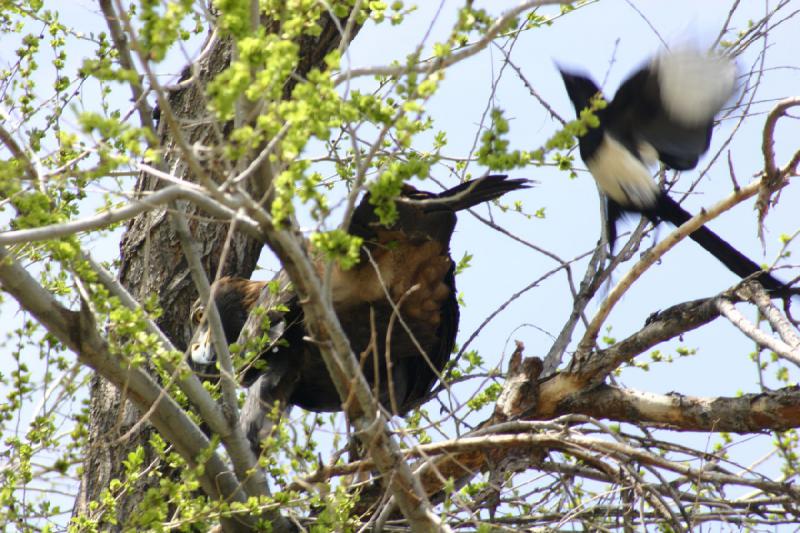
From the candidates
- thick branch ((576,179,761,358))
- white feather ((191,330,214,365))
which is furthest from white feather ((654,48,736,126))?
white feather ((191,330,214,365))

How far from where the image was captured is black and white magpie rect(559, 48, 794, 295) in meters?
4.14

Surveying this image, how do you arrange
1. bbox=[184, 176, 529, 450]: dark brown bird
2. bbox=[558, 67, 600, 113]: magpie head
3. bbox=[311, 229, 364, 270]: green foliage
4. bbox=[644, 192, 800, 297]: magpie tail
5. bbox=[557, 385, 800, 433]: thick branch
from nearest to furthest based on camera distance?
1. bbox=[311, 229, 364, 270]: green foliage
2. bbox=[557, 385, 800, 433]: thick branch
3. bbox=[184, 176, 529, 450]: dark brown bird
4. bbox=[644, 192, 800, 297]: magpie tail
5. bbox=[558, 67, 600, 113]: magpie head

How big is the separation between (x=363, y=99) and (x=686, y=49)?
7.35ft

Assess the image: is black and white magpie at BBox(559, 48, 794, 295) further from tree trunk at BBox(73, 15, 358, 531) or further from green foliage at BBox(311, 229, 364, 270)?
green foliage at BBox(311, 229, 364, 270)

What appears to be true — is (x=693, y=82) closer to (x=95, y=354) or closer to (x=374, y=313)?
(x=374, y=313)

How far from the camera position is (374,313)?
4.02 metres

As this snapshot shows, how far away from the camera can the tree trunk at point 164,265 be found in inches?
159

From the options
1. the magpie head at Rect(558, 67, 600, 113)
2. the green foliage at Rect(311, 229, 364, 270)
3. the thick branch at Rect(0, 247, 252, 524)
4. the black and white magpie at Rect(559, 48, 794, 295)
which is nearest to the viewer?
the green foliage at Rect(311, 229, 364, 270)

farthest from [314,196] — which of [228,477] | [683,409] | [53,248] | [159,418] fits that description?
[683,409]

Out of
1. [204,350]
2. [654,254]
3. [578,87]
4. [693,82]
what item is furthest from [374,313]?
[693,82]

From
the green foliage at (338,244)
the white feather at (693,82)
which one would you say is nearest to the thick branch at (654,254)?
the white feather at (693,82)

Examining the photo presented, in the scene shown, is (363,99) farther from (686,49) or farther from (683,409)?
(686,49)

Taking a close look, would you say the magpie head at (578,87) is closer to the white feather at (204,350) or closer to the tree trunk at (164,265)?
the tree trunk at (164,265)

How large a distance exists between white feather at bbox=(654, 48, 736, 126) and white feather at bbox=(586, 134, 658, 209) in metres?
0.23
